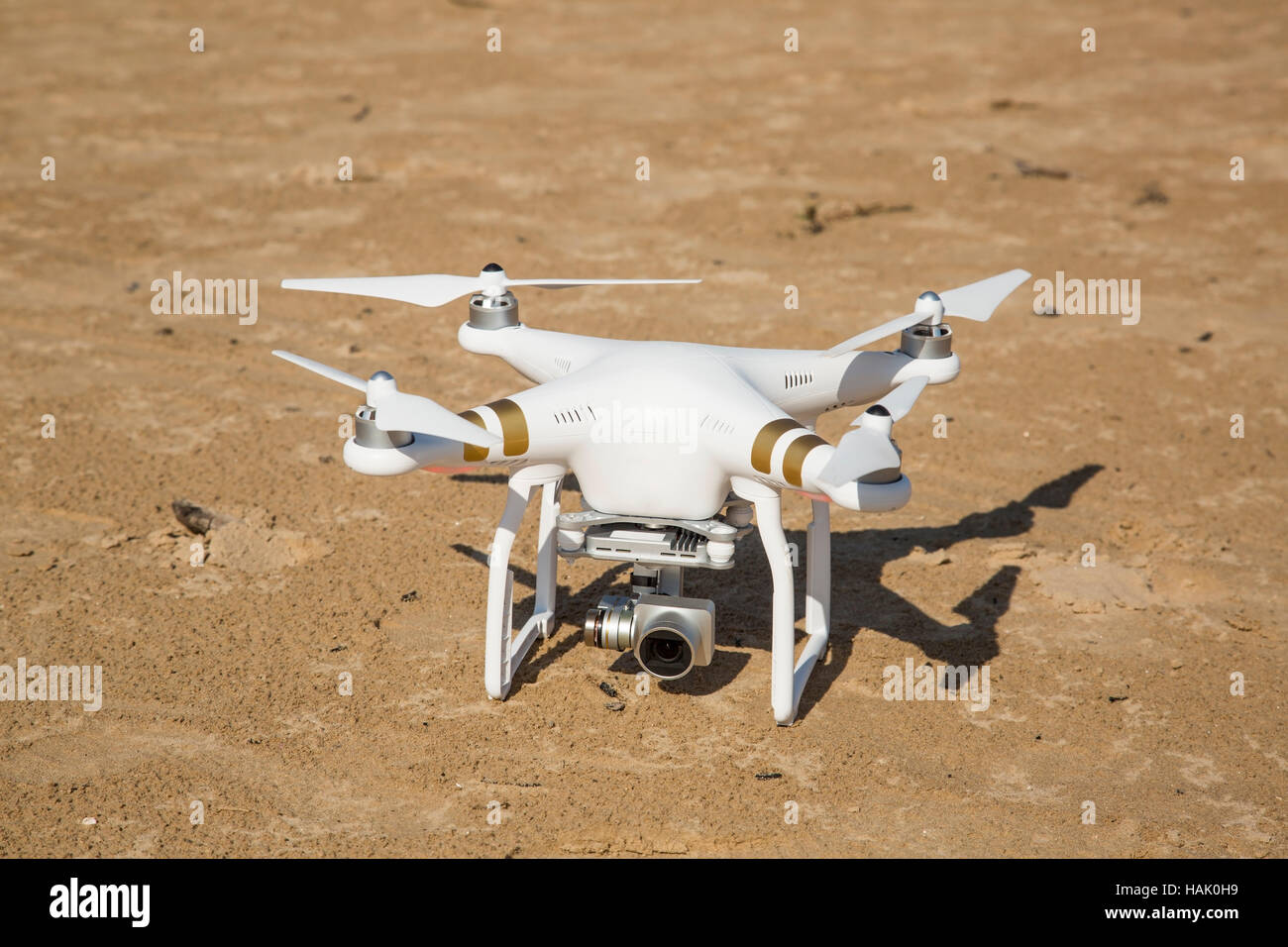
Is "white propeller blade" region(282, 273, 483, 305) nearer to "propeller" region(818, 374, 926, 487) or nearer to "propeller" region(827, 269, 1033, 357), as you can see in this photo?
"propeller" region(827, 269, 1033, 357)

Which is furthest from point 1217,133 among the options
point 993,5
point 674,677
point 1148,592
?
point 674,677

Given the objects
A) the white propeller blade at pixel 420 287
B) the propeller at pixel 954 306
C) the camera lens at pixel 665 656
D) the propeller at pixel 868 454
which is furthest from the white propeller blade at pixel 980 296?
the white propeller blade at pixel 420 287

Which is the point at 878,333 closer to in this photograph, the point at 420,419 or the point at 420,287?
the point at 420,419

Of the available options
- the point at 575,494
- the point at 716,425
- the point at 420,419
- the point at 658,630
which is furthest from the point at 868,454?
the point at 575,494

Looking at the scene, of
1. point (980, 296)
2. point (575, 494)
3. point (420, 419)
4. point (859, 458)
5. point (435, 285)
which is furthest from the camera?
point (575, 494)

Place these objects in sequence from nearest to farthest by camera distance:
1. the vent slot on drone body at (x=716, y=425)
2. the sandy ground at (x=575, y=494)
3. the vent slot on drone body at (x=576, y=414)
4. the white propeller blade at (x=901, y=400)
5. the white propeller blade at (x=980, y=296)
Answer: the white propeller blade at (x=901, y=400) → the vent slot on drone body at (x=716, y=425) → the vent slot on drone body at (x=576, y=414) → the sandy ground at (x=575, y=494) → the white propeller blade at (x=980, y=296)

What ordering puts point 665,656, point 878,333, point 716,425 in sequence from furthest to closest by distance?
point 665,656, point 878,333, point 716,425

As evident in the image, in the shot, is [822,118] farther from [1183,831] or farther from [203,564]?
[1183,831]

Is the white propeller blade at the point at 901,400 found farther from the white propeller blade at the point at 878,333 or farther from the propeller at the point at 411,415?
the propeller at the point at 411,415
